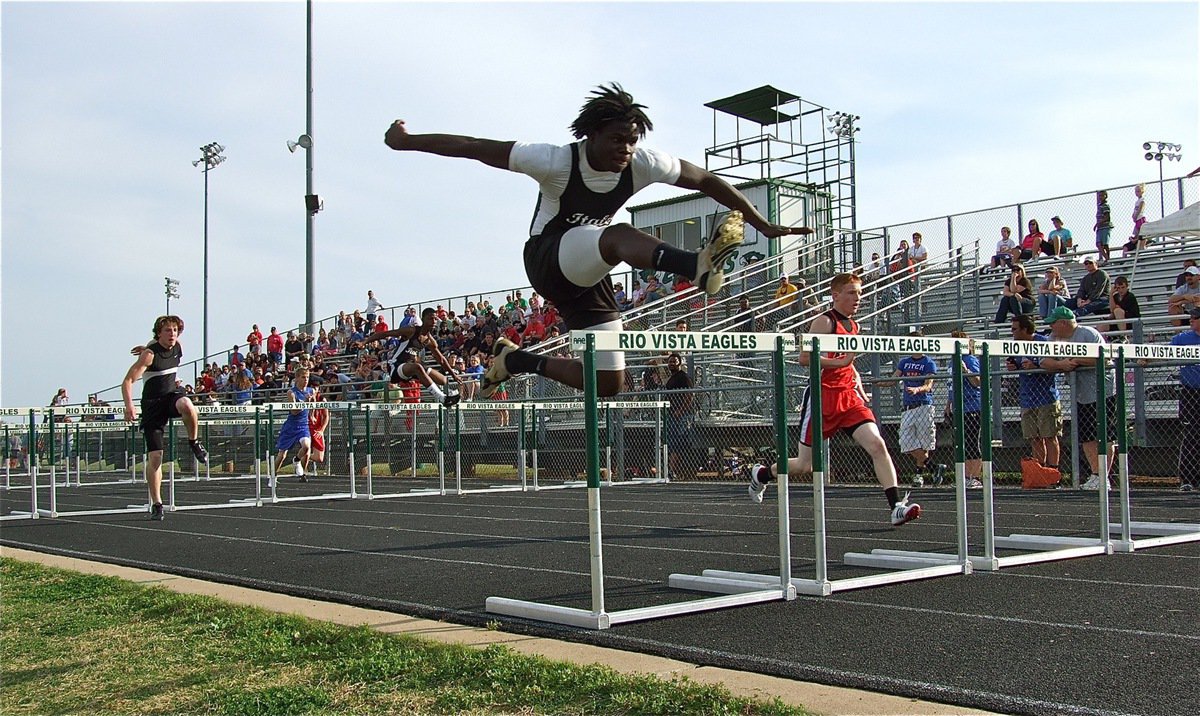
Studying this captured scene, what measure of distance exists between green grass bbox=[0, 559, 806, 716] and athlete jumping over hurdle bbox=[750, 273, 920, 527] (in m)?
3.50

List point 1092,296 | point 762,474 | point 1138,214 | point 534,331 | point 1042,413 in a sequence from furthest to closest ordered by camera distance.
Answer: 1. point 534,331
2. point 1138,214
3. point 1092,296
4. point 1042,413
5. point 762,474

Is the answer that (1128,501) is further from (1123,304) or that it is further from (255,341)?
(255,341)

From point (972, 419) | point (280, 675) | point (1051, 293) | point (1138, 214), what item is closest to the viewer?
point (280, 675)

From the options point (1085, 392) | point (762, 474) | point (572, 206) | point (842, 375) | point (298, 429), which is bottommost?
point (762, 474)

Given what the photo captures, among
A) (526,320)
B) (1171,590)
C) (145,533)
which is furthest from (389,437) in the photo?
(1171,590)

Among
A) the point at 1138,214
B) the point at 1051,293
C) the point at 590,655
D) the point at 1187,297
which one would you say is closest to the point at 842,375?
the point at 590,655

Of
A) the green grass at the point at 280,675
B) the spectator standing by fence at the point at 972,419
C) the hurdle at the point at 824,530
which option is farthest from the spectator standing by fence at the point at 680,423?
the green grass at the point at 280,675

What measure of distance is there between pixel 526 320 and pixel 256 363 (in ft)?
37.8

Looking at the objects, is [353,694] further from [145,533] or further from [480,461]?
[480,461]

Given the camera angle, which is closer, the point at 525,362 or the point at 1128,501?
the point at 525,362

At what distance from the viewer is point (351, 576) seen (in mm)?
6996

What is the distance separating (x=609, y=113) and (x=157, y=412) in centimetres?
726

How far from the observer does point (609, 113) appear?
5.22 m

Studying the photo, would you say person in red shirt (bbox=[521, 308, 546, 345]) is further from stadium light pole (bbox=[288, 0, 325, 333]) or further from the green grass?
the green grass
